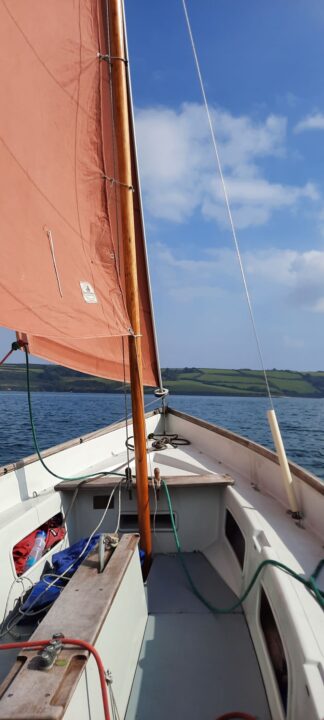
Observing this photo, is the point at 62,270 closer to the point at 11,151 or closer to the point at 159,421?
the point at 11,151

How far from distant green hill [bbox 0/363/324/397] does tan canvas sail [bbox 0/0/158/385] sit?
110 m

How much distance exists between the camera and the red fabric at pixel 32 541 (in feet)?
10.8

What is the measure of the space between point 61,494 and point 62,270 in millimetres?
2483

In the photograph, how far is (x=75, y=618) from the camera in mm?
Result: 1966

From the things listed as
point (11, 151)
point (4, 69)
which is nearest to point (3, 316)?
point (11, 151)

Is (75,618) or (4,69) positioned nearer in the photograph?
(75,618)

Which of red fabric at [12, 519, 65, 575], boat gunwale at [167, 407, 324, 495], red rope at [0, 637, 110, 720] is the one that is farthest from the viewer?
red fabric at [12, 519, 65, 575]

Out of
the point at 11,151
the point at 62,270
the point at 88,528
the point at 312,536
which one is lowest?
the point at 88,528

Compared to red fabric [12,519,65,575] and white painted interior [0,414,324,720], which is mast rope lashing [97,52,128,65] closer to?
white painted interior [0,414,324,720]

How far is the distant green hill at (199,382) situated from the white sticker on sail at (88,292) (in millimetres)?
110140

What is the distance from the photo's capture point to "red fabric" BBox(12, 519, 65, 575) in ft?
10.8

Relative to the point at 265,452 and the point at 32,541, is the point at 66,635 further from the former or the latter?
the point at 265,452

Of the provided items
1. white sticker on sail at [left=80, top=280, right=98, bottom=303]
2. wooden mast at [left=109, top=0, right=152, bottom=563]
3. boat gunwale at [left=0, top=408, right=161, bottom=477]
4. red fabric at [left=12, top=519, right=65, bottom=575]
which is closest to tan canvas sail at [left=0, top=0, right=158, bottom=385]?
white sticker on sail at [left=80, top=280, right=98, bottom=303]

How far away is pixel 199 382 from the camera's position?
12550 centimetres
